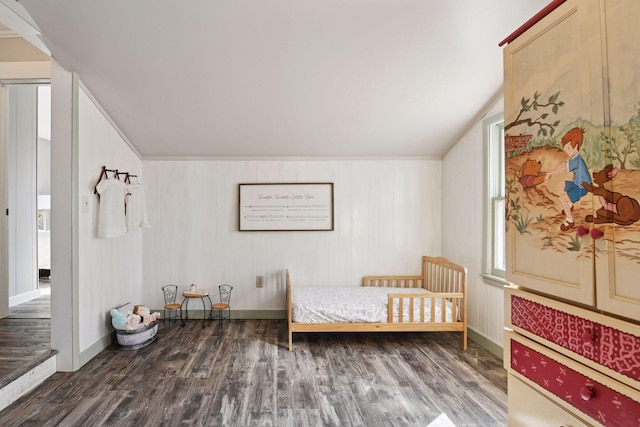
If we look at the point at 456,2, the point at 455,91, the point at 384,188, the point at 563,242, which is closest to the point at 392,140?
the point at 384,188

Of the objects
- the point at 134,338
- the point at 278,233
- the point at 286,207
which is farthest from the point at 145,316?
the point at 286,207

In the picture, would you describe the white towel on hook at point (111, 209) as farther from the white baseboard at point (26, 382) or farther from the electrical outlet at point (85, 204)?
the white baseboard at point (26, 382)

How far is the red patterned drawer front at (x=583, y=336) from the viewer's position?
0.97 meters

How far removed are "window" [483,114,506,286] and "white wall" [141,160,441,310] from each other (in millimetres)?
946

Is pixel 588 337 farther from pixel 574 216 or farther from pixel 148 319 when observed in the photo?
pixel 148 319

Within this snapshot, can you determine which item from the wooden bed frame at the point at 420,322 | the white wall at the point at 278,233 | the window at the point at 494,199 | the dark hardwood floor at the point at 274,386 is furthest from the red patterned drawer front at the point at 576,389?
the white wall at the point at 278,233

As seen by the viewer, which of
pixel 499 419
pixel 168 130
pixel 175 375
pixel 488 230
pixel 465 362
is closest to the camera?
pixel 499 419

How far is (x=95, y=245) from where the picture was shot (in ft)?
9.42

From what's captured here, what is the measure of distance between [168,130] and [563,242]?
3.52 metres

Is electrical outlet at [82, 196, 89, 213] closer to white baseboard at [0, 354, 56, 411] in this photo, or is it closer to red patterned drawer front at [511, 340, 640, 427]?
white baseboard at [0, 354, 56, 411]

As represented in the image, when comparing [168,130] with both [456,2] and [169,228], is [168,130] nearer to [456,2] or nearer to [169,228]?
[169,228]

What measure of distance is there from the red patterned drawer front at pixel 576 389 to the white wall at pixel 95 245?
10.2ft

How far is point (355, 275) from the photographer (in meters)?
3.97

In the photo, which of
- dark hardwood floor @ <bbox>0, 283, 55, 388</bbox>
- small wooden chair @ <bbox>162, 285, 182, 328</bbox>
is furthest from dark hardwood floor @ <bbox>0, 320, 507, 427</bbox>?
small wooden chair @ <bbox>162, 285, 182, 328</bbox>
